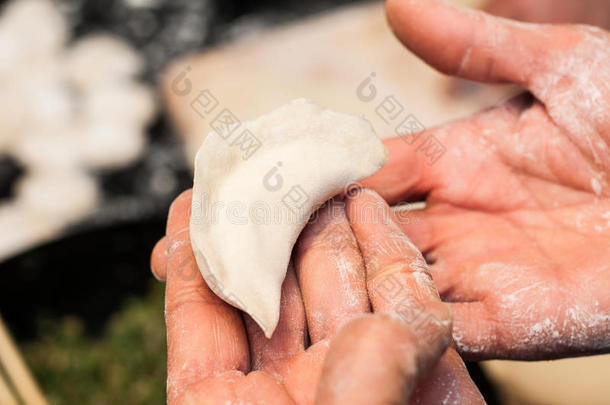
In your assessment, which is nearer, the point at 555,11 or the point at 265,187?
the point at 265,187

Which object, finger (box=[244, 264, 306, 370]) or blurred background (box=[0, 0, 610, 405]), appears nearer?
finger (box=[244, 264, 306, 370])

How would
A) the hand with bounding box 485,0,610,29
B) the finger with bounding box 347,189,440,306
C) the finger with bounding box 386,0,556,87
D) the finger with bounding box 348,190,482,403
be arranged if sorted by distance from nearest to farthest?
the finger with bounding box 348,190,482,403 < the finger with bounding box 347,189,440,306 < the finger with bounding box 386,0,556,87 < the hand with bounding box 485,0,610,29

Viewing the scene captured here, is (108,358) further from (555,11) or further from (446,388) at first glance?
(555,11)

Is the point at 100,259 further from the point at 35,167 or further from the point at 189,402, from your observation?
the point at 189,402

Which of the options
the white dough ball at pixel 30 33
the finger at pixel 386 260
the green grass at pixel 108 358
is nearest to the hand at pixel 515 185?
the finger at pixel 386 260

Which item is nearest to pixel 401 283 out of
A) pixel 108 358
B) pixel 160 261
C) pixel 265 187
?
pixel 265 187

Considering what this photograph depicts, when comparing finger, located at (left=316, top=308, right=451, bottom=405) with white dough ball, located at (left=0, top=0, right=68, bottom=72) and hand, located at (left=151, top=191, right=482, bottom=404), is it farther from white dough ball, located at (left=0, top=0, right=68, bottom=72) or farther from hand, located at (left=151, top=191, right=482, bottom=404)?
white dough ball, located at (left=0, top=0, right=68, bottom=72)

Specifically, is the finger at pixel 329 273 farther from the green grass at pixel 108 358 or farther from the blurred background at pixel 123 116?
the green grass at pixel 108 358

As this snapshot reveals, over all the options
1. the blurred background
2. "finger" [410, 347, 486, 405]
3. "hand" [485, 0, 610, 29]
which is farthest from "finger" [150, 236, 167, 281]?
"hand" [485, 0, 610, 29]
